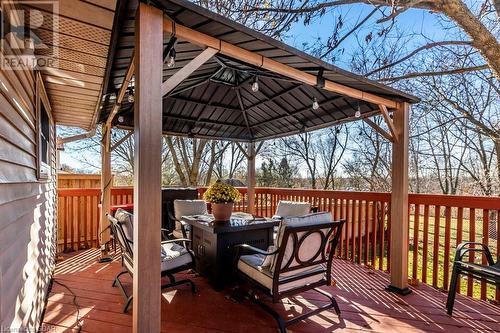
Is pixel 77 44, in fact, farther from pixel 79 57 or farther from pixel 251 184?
pixel 251 184

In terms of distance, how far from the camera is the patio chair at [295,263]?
2410 mm

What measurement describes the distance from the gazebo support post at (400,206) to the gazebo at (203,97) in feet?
0.04

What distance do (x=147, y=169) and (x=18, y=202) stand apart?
78 centimetres

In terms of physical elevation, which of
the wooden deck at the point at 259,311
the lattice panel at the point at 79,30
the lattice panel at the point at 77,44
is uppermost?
the lattice panel at the point at 79,30

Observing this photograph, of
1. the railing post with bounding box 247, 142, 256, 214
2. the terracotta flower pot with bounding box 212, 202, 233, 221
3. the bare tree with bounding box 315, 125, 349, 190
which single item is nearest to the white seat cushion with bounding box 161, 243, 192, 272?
the terracotta flower pot with bounding box 212, 202, 233, 221

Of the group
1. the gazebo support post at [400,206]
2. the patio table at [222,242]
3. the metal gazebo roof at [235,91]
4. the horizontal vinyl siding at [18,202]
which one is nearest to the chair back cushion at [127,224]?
the horizontal vinyl siding at [18,202]

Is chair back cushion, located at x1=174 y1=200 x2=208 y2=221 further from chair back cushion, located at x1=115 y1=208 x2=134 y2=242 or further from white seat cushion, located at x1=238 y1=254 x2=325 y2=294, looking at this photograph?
white seat cushion, located at x1=238 y1=254 x2=325 y2=294

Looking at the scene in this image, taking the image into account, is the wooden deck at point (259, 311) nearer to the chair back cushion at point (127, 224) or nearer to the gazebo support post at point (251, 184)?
the chair back cushion at point (127, 224)

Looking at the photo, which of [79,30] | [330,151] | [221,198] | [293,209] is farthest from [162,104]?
[330,151]

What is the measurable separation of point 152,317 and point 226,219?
198 centimetres

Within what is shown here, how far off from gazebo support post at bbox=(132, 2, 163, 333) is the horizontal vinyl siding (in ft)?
2.09

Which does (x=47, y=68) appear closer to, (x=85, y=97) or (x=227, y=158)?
(x=85, y=97)

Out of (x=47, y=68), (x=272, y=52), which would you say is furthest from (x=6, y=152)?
(x=272, y=52)

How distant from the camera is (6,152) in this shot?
1.39 metres
